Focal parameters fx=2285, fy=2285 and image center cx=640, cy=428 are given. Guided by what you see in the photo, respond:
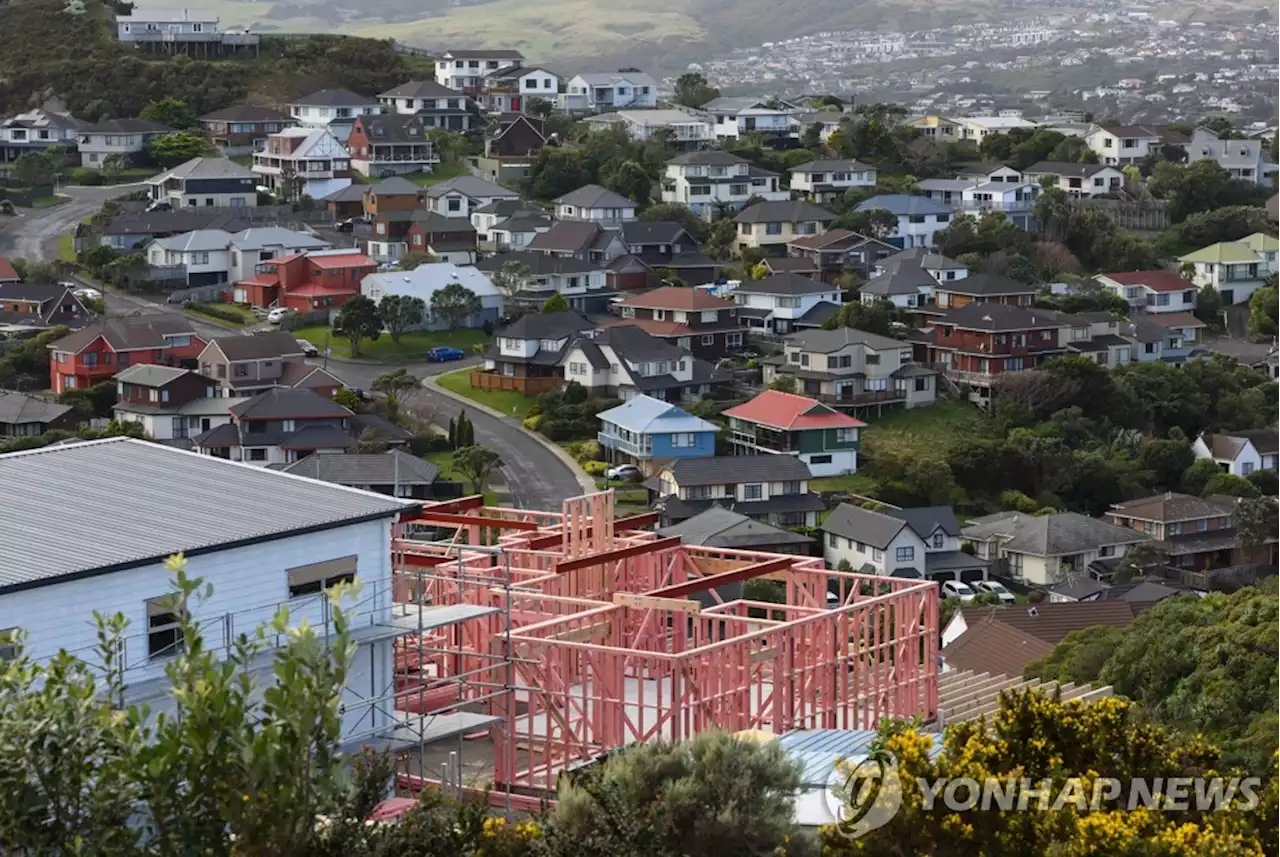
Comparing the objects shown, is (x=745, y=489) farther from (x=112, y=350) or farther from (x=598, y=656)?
(x=598, y=656)

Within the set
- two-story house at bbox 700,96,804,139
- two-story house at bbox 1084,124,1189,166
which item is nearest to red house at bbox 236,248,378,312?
two-story house at bbox 700,96,804,139

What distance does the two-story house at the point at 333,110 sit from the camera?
70312 mm

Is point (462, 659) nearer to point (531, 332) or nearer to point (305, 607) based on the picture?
point (305, 607)

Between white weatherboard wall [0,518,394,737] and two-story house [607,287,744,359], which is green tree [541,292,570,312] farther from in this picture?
white weatherboard wall [0,518,394,737]

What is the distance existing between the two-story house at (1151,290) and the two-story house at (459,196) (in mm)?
16548

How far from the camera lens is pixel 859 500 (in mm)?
43375

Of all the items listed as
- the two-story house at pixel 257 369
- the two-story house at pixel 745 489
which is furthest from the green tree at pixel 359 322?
the two-story house at pixel 745 489

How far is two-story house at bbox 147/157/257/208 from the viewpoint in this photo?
61.9 m

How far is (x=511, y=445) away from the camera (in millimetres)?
44125

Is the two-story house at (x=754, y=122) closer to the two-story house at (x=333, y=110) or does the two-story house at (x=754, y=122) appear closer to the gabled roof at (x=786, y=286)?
the two-story house at (x=333, y=110)

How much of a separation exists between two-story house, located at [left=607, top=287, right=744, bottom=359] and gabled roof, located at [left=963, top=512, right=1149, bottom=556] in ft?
38.4

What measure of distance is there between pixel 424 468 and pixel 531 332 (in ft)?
30.4

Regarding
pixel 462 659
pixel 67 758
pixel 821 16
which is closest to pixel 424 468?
pixel 462 659

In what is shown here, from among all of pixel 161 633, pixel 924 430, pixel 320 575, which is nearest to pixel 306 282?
pixel 924 430
